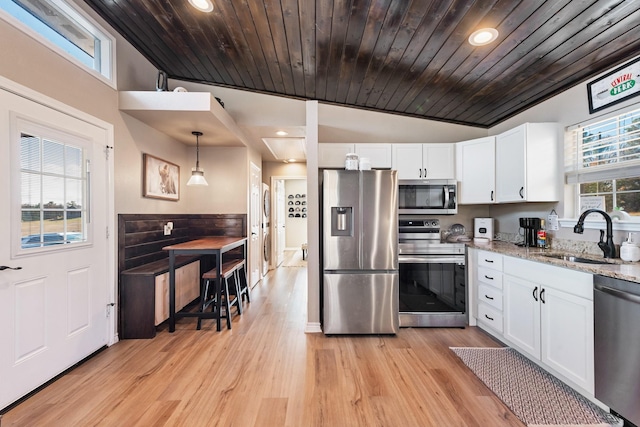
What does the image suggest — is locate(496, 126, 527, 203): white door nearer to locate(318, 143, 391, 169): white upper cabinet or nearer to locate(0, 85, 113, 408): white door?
locate(318, 143, 391, 169): white upper cabinet

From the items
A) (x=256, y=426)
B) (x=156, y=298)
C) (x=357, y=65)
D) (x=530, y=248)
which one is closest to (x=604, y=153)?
(x=530, y=248)

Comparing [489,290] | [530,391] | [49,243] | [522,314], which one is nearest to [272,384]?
[530,391]

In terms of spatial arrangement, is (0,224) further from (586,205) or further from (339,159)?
(586,205)

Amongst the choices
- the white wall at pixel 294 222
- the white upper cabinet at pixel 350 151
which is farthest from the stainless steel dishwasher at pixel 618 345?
the white wall at pixel 294 222

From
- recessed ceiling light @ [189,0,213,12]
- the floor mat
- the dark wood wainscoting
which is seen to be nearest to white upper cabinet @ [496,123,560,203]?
the floor mat

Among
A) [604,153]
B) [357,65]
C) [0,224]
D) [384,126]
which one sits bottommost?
[0,224]

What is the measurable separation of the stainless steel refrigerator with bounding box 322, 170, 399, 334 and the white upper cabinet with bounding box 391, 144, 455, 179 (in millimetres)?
607

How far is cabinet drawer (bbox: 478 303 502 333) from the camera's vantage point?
2.55 m

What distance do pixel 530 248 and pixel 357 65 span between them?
7.82 ft

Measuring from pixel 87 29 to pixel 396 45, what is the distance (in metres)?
2.56

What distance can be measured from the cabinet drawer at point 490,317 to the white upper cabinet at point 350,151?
1777mm

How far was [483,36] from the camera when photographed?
1961mm

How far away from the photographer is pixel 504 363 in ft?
7.42

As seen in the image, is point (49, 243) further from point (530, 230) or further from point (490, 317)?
point (530, 230)
